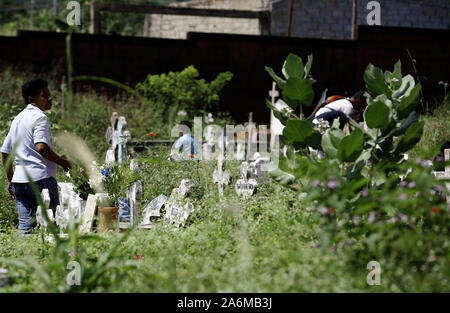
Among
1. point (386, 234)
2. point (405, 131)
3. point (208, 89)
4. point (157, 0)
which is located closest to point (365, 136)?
point (405, 131)

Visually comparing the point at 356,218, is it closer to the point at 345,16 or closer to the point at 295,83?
the point at 295,83

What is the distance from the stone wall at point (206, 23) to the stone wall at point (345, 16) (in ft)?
4.79

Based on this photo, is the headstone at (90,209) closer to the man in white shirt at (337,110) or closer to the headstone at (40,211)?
the headstone at (40,211)

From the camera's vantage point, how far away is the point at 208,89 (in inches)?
417

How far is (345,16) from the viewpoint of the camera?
593 inches

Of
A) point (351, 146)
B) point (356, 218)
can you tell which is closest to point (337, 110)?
point (351, 146)

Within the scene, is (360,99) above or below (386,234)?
above

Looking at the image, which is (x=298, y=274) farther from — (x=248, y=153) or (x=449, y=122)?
(x=449, y=122)

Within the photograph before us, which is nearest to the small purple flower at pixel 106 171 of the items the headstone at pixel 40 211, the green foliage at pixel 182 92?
the headstone at pixel 40 211

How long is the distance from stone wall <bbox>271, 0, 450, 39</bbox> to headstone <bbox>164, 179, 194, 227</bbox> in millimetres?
11389

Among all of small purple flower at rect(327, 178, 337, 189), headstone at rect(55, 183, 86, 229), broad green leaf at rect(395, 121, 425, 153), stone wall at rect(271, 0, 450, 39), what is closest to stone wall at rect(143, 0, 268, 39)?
stone wall at rect(271, 0, 450, 39)

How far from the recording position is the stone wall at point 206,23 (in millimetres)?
16797

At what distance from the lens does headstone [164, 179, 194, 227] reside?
13.9 ft

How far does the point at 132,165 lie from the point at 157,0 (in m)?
28.8
